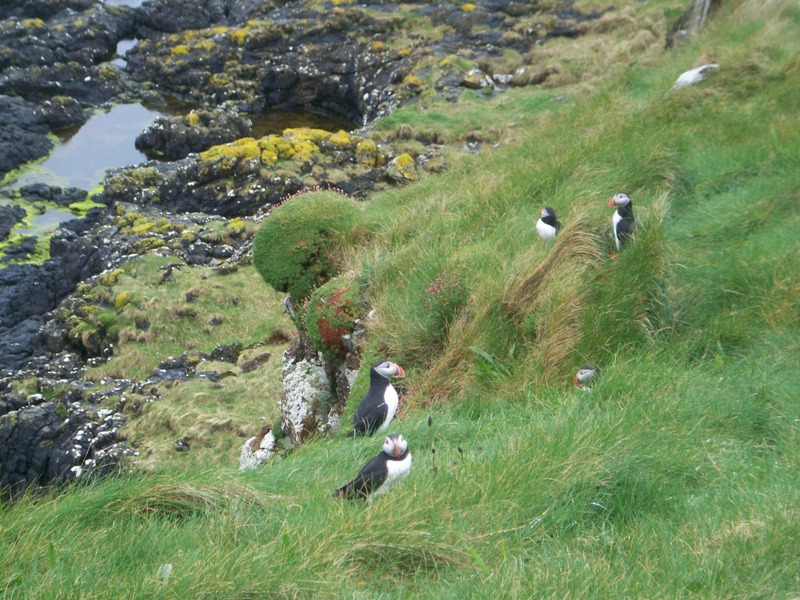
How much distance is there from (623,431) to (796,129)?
22.4ft

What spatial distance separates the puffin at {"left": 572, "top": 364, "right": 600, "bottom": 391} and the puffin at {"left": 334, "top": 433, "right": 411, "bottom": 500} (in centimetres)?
193

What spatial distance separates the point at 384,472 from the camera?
5.20m

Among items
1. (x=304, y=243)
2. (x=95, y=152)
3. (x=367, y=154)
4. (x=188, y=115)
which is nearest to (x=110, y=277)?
(x=367, y=154)

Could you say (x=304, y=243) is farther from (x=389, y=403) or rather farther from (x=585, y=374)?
(x=585, y=374)

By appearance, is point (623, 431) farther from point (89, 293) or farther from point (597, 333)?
point (89, 293)

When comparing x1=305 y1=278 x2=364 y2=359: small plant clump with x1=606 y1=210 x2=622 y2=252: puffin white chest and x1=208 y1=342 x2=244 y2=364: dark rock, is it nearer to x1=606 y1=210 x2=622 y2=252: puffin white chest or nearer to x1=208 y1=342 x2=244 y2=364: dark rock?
x1=606 y1=210 x2=622 y2=252: puffin white chest

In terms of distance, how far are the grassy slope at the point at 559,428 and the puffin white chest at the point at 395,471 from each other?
1.04 feet

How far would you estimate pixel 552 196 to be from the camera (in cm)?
1056

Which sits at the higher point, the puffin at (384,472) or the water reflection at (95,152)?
the puffin at (384,472)

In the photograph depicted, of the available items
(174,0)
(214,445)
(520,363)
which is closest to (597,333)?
(520,363)

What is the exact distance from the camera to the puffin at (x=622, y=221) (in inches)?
316

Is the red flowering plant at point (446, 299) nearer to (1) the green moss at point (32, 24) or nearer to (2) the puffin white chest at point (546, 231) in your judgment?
(2) the puffin white chest at point (546, 231)

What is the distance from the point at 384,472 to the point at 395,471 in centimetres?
7

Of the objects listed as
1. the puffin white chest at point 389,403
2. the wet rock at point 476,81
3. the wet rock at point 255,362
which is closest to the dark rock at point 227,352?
the wet rock at point 255,362
